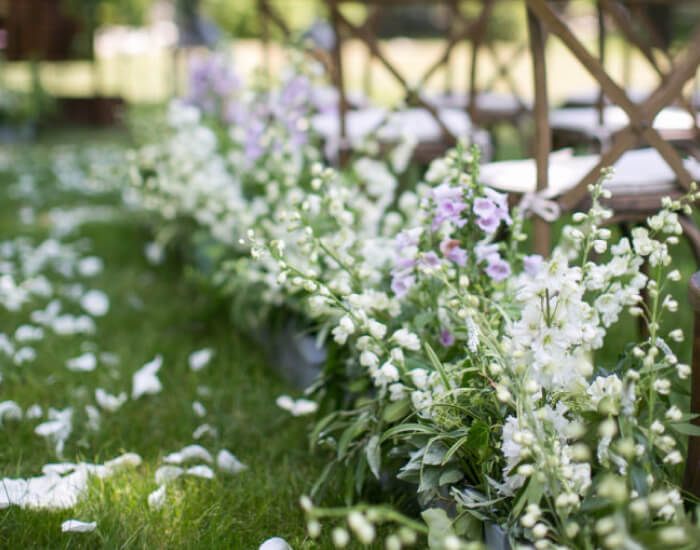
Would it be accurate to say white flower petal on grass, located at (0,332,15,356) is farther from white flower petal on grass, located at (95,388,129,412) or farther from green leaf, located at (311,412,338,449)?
green leaf, located at (311,412,338,449)

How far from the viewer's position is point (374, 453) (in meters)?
1.61

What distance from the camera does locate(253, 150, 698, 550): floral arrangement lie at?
3.90ft

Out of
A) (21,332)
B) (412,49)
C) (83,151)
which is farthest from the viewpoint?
(412,49)

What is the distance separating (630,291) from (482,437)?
1.08 ft

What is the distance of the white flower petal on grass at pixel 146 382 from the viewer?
2.37m

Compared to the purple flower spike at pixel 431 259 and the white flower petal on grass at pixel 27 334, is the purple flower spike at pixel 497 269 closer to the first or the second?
the purple flower spike at pixel 431 259

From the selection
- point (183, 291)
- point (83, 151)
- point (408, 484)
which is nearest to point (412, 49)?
point (83, 151)

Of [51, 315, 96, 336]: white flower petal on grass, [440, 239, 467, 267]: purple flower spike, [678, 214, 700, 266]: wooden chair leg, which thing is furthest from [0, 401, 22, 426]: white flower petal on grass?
[678, 214, 700, 266]: wooden chair leg

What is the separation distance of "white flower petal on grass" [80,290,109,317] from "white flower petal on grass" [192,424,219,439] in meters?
1.19

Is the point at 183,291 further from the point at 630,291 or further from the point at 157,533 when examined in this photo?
the point at 630,291

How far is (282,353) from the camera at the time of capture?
8.51 feet

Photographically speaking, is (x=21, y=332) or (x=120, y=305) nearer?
(x=21, y=332)

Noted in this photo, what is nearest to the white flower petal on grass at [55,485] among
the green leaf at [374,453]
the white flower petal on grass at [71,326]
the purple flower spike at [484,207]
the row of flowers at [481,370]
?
the row of flowers at [481,370]

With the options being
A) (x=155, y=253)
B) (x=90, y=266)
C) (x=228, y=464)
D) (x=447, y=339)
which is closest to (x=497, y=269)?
(x=447, y=339)
